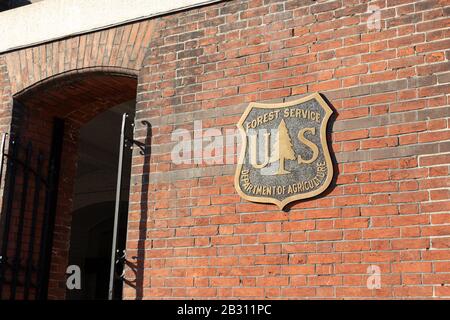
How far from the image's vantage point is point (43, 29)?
6.07m

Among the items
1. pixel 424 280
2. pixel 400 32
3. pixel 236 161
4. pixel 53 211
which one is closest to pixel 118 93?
pixel 53 211

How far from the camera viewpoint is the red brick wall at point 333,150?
13.5ft

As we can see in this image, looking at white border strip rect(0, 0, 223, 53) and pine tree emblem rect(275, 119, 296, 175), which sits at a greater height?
white border strip rect(0, 0, 223, 53)

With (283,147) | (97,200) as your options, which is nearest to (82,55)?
(283,147)

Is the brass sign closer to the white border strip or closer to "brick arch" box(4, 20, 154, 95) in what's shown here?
the white border strip

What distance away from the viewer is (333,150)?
4.43 meters

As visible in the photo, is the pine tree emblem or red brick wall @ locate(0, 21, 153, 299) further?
red brick wall @ locate(0, 21, 153, 299)

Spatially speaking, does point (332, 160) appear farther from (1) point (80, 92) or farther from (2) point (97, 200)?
(2) point (97, 200)

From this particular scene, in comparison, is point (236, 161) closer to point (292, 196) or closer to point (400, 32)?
point (292, 196)

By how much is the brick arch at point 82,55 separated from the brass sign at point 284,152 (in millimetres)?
1291

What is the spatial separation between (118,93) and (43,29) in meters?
0.91

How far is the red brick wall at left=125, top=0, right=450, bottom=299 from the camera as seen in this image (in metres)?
4.11

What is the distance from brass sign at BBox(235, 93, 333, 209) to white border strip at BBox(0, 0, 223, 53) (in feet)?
3.89

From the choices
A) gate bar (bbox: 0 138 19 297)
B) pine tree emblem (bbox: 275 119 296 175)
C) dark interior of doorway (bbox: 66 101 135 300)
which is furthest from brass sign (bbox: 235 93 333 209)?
dark interior of doorway (bbox: 66 101 135 300)
